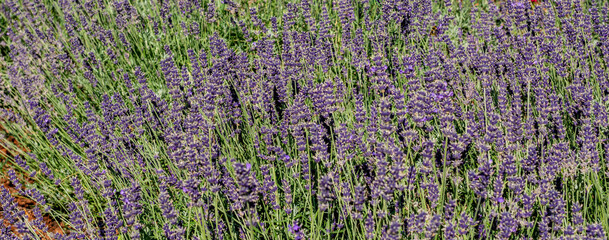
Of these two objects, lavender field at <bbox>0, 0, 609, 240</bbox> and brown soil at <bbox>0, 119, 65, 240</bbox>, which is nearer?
lavender field at <bbox>0, 0, 609, 240</bbox>

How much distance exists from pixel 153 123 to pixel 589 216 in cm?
240

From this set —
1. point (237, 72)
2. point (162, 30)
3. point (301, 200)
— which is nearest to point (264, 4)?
point (162, 30)

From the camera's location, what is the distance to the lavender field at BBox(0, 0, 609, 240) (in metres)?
2.22

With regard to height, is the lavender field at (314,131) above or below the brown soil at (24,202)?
above

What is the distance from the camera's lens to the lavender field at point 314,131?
2225 millimetres

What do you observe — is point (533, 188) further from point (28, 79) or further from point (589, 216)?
point (28, 79)

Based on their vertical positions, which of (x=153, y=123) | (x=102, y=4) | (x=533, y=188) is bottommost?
(x=533, y=188)

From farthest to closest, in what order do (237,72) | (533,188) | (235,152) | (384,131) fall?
(237,72) → (235,152) → (533,188) → (384,131)

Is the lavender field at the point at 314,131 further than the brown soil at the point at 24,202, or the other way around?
the brown soil at the point at 24,202

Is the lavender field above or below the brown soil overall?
above

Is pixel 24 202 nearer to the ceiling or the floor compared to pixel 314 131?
nearer to the floor

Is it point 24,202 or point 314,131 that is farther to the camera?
point 24,202

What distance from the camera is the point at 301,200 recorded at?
277 centimetres

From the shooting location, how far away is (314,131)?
7.49 ft
